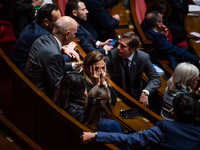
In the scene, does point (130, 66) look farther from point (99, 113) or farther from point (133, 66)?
point (99, 113)

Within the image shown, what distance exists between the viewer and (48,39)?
203cm

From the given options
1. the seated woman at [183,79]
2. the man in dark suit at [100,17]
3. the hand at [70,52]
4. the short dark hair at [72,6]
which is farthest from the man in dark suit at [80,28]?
the seated woman at [183,79]

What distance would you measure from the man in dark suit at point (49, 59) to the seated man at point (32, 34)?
9.1 inches

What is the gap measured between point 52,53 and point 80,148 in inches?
23.8

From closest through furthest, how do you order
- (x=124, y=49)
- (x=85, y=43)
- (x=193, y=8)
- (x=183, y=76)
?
(x=183, y=76) < (x=124, y=49) < (x=85, y=43) < (x=193, y=8)

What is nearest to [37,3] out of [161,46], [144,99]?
[161,46]

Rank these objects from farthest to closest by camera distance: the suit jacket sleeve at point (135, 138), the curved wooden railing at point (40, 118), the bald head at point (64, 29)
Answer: the bald head at point (64, 29) < the curved wooden railing at point (40, 118) < the suit jacket sleeve at point (135, 138)

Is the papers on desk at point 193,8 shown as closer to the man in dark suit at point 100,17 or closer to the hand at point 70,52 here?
the man in dark suit at point 100,17

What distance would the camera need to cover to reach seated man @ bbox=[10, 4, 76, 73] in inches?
89.0

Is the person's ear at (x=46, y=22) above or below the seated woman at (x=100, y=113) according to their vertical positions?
above

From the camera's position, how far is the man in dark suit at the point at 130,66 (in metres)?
2.43

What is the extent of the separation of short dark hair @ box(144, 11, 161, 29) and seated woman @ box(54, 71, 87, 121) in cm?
166

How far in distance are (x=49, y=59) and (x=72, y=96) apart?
1.12 ft

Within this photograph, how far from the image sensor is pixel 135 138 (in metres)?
1.45
